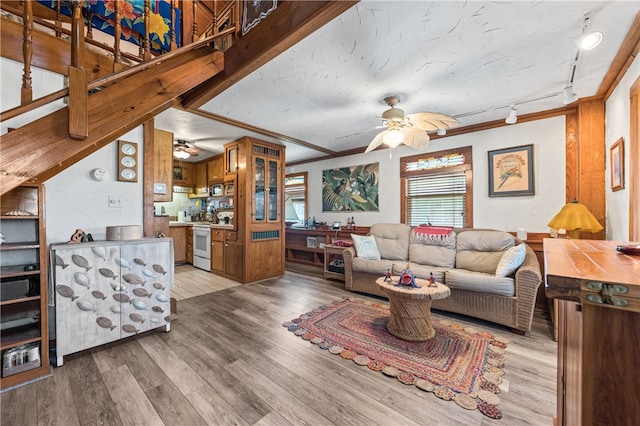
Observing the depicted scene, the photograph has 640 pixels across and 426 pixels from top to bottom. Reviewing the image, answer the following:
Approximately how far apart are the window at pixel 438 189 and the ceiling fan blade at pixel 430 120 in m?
1.59

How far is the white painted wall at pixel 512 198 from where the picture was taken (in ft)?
10.4

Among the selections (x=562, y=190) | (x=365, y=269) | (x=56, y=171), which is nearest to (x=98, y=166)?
(x=56, y=171)

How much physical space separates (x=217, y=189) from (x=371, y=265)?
413cm

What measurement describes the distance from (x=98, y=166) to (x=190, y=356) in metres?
2.07

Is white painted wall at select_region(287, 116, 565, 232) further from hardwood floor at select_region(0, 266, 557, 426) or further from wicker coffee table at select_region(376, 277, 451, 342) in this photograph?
wicker coffee table at select_region(376, 277, 451, 342)

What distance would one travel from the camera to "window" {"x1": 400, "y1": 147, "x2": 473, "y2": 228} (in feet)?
12.7

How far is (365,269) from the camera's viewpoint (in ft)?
11.9

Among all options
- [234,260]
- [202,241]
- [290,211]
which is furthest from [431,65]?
[202,241]

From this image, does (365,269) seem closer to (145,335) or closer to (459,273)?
(459,273)

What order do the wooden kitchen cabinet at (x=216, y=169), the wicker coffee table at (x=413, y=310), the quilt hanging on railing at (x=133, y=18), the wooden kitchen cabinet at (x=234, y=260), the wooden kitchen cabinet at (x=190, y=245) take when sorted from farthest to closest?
the wooden kitchen cabinet at (x=190, y=245)
the wooden kitchen cabinet at (x=216, y=169)
the wooden kitchen cabinet at (x=234, y=260)
the quilt hanging on railing at (x=133, y=18)
the wicker coffee table at (x=413, y=310)

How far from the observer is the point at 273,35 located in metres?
1.90

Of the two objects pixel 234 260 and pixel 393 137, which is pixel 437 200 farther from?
pixel 234 260

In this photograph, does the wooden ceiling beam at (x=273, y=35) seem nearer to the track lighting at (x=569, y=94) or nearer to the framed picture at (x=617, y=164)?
the track lighting at (x=569, y=94)

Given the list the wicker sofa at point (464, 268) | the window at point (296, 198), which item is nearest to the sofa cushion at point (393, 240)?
the wicker sofa at point (464, 268)
